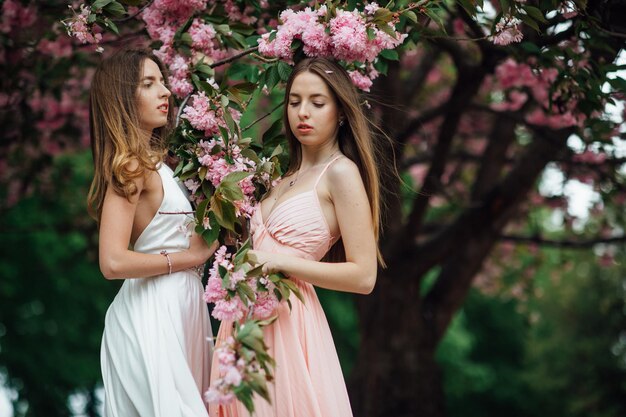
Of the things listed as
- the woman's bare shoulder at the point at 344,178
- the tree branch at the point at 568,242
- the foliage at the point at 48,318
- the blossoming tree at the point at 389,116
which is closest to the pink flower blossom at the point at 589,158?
the blossoming tree at the point at 389,116

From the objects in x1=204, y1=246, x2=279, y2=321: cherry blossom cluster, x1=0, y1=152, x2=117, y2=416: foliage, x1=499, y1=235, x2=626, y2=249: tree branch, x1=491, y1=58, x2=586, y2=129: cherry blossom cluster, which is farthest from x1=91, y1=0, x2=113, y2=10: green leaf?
x1=0, y1=152, x2=117, y2=416: foliage

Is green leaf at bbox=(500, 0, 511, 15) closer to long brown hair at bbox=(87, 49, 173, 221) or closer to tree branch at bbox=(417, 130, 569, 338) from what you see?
long brown hair at bbox=(87, 49, 173, 221)

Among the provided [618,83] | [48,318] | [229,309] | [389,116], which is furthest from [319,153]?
[48,318]

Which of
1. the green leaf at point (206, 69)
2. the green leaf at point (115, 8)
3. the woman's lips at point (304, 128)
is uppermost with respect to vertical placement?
the green leaf at point (115, 8)

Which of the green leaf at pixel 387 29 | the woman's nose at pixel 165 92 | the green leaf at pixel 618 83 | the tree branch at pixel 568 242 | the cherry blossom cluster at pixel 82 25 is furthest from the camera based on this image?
the tree branch at pixel 568 242

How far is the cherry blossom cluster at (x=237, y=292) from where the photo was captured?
10.5 feet

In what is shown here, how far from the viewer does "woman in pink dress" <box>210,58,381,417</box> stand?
3430 mm

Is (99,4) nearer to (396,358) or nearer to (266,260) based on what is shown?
(266,260)

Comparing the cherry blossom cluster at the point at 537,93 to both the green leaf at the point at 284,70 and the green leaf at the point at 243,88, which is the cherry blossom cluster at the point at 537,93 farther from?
the green leaf at the point at 243,88

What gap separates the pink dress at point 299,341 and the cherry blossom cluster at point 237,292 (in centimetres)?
21

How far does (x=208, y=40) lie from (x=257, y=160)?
2.94 feet

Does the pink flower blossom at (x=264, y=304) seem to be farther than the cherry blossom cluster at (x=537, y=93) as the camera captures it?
No

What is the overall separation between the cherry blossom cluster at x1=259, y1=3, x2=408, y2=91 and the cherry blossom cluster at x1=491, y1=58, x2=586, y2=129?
4.94 ft

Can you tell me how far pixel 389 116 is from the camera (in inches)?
260
